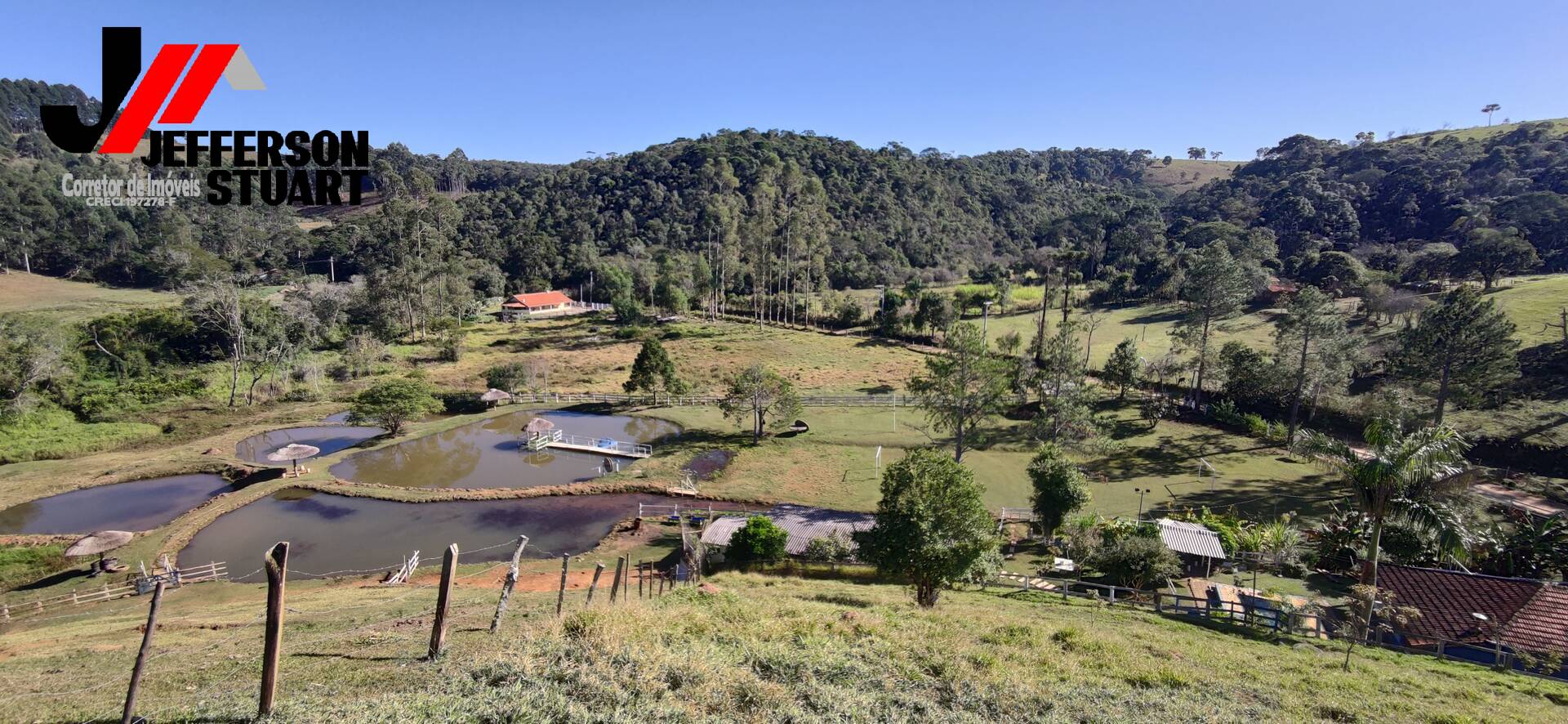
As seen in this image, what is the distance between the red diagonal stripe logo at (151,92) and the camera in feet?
80.7

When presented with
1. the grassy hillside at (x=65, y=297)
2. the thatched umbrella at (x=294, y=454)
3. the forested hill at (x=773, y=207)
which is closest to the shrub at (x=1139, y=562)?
the thatched umbrella at (x=294, y=454)

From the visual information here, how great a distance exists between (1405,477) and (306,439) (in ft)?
142

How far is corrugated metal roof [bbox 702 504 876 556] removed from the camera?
2177cm

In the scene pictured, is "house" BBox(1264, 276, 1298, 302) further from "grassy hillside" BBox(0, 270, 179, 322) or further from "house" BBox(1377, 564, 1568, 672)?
"grassy hillside" BBox(0, 270, 179, 322)

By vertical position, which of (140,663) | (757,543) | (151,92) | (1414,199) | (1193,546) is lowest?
(757,543)

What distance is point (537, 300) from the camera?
78.6m

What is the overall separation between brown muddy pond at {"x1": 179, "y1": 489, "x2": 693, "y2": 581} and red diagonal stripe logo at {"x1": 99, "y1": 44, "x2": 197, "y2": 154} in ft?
52.6

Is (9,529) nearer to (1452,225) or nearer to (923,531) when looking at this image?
(923,531)

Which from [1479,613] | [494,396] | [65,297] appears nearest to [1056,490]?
[1479,613]

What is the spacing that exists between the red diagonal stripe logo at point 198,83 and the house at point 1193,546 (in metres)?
39.4

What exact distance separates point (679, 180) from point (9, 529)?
104m

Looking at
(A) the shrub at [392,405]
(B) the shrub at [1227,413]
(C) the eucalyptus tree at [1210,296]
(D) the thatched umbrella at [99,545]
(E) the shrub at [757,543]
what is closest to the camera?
(D) the thatched umbrella at [99,545]

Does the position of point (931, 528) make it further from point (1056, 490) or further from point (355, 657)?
point (355, 657)

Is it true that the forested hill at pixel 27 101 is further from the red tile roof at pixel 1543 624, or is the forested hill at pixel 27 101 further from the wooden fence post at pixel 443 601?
the red tile roof at pixel 1543 624
